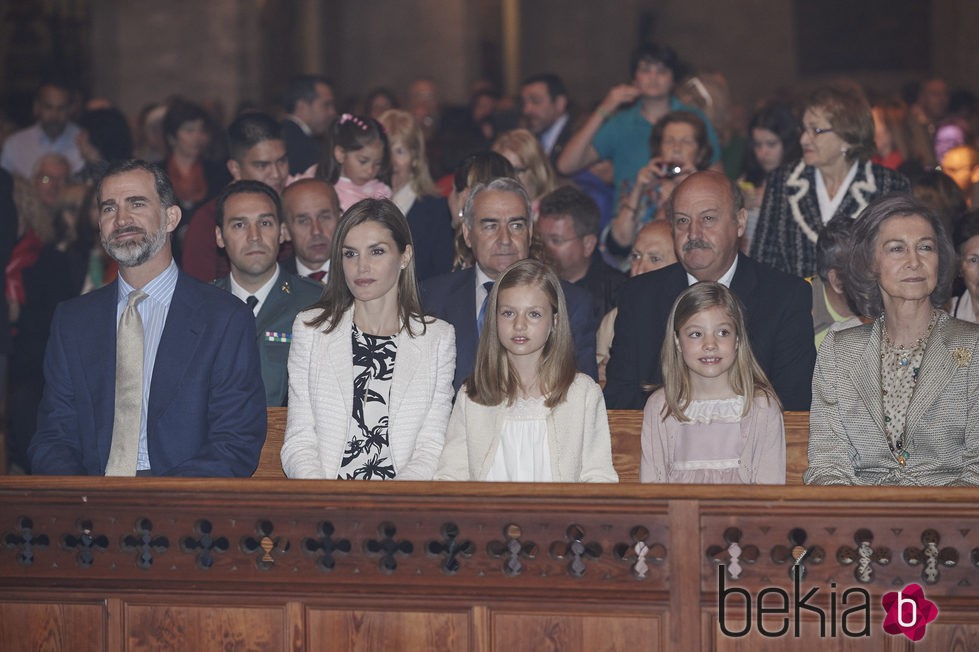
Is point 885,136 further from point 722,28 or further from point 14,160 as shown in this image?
point 722,28

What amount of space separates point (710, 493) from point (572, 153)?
4858mm

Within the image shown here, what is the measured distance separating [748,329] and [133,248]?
2.43m

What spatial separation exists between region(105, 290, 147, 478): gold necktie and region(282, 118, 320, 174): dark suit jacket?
3865mm

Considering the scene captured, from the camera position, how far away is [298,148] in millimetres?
9156

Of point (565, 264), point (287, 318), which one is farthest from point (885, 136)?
point (287, 318)

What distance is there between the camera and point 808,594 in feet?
14.1

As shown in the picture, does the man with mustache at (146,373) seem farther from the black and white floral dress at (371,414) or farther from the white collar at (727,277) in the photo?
the white collar at (727,277)

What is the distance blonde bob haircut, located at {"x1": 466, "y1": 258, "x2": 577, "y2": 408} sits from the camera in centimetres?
512

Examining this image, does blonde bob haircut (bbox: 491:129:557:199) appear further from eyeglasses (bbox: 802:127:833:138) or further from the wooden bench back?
the wooden bench back

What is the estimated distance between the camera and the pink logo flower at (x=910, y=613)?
13.9 feet

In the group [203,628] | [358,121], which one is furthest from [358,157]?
[203,628]

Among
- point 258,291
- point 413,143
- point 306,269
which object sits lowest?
point 258,291

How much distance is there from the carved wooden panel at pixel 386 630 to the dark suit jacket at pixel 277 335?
1.64 meters

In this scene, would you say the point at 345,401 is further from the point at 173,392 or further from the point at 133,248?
the point at 133,248
